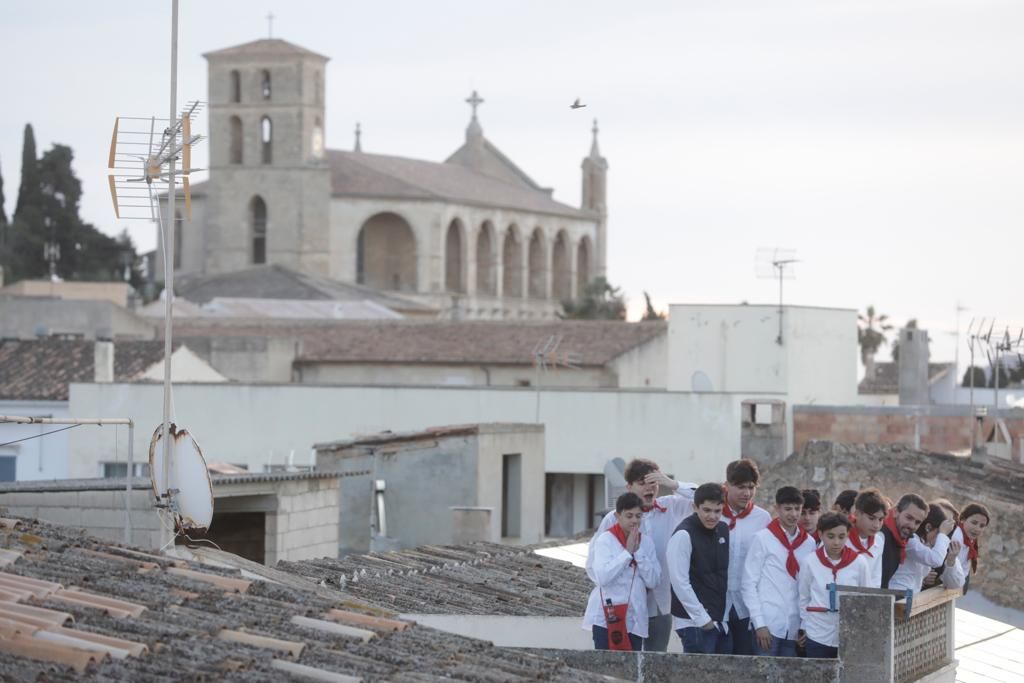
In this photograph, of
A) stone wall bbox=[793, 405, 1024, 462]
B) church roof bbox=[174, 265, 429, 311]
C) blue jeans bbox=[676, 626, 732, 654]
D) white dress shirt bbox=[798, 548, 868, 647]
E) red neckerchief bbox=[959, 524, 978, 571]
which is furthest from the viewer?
church roof bbox=[174, 265, 429, 311]

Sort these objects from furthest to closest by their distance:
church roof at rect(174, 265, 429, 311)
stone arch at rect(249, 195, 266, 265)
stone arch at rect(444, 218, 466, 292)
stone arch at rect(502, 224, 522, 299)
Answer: stone arch at rect(502, 224, 522, 299) → stone arch at rect(444, 218, 466, 292) → stone arch at rect(249, 195, 266, 265) → church roof at rect(174, 265, 429, 311)

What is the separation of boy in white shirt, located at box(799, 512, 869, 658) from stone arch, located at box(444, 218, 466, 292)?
84.8m

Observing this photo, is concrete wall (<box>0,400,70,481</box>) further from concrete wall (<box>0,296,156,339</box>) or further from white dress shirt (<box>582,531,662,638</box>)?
white dress shirt (<box>582,531,662,638</box>)

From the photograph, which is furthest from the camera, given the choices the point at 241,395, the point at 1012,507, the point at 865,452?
the point at 241,395

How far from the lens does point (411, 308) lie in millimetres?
80938

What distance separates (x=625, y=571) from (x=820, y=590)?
2.80ft

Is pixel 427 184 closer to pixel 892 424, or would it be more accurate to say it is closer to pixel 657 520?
pixel 892 424

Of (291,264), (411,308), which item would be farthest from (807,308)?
(291,264)

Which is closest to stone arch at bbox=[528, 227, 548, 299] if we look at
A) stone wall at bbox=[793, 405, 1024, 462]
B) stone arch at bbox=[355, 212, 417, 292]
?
stone arch at bbox=[355, 212, 417, 292]

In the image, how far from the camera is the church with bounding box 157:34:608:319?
87.0m

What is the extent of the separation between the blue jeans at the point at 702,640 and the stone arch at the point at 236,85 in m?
80.3

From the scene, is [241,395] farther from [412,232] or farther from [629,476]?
[412,232]

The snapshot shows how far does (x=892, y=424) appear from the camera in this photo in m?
32.1

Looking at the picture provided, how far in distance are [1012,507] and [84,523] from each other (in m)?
9.33
